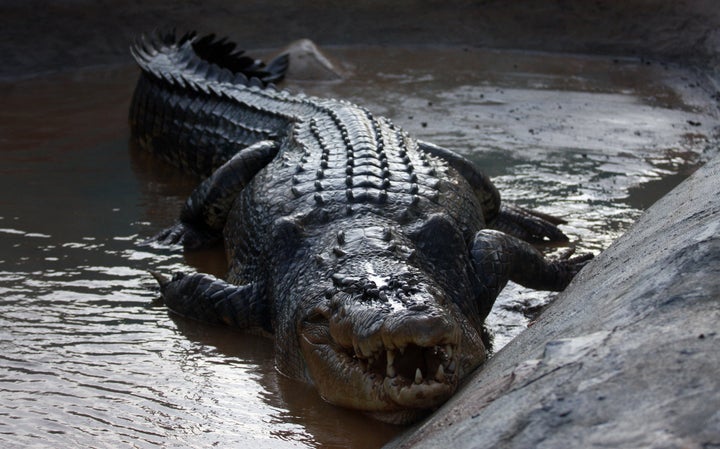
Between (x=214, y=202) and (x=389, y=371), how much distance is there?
91.0 inches

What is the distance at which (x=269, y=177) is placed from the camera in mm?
4406

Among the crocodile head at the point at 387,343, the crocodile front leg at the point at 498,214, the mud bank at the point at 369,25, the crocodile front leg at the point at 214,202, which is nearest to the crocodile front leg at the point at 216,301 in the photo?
the crocodile head at the point at 387,343

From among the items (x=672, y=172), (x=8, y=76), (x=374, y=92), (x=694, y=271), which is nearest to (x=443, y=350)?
(x=694, y=271)

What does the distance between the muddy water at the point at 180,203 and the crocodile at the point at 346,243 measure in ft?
0.45

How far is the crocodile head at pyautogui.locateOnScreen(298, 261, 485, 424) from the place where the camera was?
2656mm

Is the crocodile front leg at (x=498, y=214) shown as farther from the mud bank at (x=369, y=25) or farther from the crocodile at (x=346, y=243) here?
the mud bank at (x=369, y=25)

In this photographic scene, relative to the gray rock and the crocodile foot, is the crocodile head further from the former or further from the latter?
the crocodile foot

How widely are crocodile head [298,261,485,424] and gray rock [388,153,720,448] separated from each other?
0.10 m

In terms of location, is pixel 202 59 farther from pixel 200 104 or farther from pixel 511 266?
pixel 511 266

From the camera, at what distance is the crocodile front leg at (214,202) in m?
4.80

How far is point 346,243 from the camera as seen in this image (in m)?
3.38

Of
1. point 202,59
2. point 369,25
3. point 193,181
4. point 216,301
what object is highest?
point 369,25

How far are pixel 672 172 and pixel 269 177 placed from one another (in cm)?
266

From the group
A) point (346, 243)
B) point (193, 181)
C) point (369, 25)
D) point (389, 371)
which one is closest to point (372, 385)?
point (389, 371)
